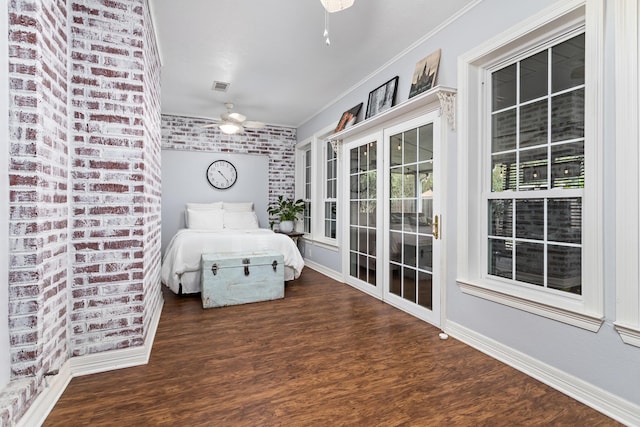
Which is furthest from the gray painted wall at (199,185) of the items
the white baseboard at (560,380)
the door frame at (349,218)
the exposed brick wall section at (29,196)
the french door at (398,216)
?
the white baseboard at (560,380)

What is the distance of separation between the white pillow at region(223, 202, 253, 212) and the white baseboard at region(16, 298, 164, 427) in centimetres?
359

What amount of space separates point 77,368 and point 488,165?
3282mm

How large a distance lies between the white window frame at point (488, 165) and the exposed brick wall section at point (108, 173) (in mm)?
2477

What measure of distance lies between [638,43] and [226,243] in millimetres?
3970

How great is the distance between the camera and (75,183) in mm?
2125

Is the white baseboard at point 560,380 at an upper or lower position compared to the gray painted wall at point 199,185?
lower

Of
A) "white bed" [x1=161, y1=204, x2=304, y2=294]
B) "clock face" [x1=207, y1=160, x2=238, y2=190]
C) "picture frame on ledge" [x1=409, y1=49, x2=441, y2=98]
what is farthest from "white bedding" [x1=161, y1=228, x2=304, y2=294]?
"picture frame on ledge" [x1=409, y1=49, x2=441, y2=98]

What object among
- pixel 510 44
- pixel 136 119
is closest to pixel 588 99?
pixel 510 44

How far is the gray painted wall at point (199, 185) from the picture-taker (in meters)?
5.89

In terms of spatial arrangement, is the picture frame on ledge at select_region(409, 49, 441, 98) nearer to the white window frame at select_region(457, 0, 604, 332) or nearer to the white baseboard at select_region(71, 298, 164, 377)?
the white window frame at select_region(457, 0, 604, 332)

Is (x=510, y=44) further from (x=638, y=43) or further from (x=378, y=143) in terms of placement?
(x=378, y=143)

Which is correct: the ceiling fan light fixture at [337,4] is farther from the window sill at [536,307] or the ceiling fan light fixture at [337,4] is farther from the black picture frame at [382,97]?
the window sill at [536,307]

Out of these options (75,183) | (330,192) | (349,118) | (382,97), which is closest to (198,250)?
(75,183)

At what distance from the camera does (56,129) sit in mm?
1907
